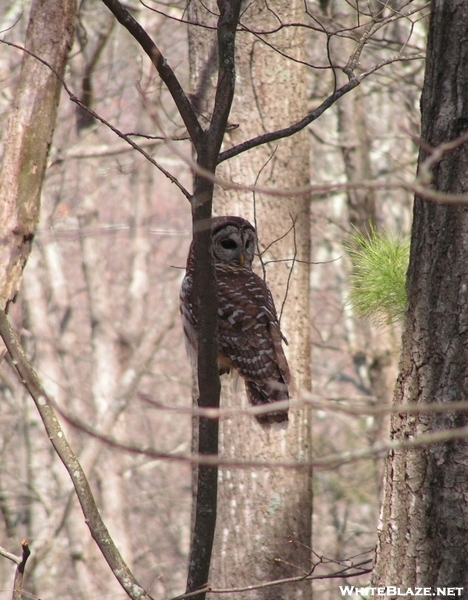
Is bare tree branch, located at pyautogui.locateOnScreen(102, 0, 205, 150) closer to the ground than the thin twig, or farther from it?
farther from it

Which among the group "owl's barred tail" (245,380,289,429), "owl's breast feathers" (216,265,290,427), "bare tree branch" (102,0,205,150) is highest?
"bare tree branch" (102,0,205,150)

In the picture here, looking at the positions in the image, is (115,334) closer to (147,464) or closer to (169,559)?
(147,464)

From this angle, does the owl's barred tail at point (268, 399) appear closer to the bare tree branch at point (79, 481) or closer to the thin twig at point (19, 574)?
the bare tree branch at point (79, 481)

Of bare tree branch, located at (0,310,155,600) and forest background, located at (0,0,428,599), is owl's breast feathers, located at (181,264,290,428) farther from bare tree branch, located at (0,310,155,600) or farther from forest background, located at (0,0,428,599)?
forest background, located at (0,0,428,599)

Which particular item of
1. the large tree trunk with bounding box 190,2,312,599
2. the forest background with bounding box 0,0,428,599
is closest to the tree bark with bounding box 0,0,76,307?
the large tree trunk with bounding box 190,2,312,599

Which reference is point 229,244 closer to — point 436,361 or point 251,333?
point 251,333

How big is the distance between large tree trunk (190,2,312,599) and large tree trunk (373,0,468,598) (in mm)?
2096

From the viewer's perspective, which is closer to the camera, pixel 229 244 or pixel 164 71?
pixel 164 71

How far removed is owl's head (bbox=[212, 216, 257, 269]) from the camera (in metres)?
5.02

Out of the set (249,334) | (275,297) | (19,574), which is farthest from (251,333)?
(19,574)

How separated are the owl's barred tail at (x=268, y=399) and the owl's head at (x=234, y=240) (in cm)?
98

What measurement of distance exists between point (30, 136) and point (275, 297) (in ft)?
6.90

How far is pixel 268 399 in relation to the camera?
14.4 feet

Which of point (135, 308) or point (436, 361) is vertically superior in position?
point (135, 308)
